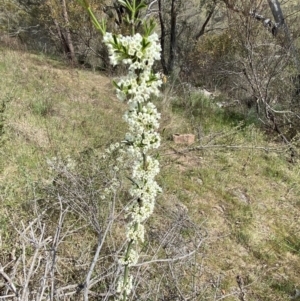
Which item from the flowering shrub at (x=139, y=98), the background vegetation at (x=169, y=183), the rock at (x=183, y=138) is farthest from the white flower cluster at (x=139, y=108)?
the rock at (x=183, y=138)

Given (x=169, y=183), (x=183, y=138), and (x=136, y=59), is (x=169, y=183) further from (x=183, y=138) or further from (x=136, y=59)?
(x=136, y=59)

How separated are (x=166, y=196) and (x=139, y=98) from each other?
2914 millimetres

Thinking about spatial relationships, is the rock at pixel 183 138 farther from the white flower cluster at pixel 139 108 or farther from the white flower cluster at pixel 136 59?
the white flower cluster at pixel 136 59

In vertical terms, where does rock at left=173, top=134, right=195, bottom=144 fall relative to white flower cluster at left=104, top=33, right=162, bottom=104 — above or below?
below

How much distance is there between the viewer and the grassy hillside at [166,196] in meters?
2.80

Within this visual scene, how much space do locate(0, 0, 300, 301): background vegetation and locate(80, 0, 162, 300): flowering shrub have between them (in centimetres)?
69

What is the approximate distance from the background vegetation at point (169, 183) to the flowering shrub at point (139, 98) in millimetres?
692

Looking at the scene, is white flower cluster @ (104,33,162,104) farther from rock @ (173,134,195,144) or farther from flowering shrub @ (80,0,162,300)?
rock @ (173,134,195,144)

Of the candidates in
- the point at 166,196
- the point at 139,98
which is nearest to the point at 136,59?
the point at 139,98

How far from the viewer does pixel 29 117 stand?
5031mm

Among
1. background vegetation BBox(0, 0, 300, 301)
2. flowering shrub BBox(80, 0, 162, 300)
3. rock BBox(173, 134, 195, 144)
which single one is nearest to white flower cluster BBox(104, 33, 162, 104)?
flowering shrub BBox(80, 0, 162, 300)

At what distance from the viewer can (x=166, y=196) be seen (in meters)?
4.18

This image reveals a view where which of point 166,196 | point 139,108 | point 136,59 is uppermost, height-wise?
point 136,59

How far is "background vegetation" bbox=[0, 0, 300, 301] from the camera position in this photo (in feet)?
8.55
